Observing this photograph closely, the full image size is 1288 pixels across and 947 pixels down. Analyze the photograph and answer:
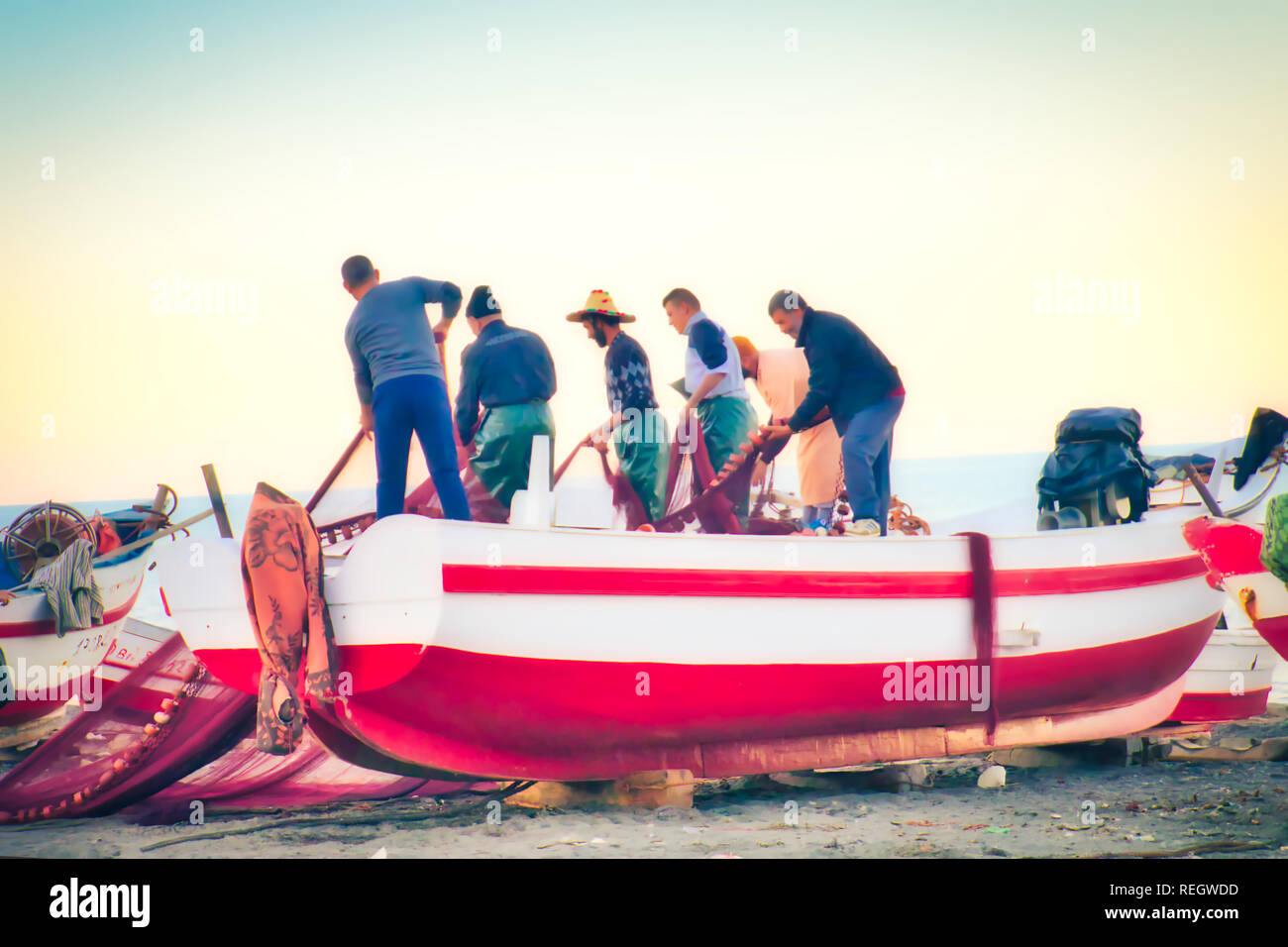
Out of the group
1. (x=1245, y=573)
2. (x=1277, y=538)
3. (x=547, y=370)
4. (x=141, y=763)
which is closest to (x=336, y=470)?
(x=547, y=370)

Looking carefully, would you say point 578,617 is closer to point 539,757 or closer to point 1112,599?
point 539,757

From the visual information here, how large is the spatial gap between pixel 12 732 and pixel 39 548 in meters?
1.52

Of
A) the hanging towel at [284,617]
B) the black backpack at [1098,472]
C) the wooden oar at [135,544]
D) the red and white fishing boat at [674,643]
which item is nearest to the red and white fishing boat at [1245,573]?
the black backpack at [1098,472]

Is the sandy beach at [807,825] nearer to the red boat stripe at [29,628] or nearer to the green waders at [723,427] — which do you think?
the green waders at [723,427]

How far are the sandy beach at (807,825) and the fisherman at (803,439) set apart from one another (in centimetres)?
176

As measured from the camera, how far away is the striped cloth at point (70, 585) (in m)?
8.89

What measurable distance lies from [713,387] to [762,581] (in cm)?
155

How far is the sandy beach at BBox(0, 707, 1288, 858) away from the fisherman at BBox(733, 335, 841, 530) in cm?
176

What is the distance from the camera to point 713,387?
6.37m

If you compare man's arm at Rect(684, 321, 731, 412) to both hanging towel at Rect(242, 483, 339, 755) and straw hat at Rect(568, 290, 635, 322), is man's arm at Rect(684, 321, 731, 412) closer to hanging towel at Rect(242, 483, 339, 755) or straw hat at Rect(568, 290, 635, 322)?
straw hat at Rect(568, 290, 635, 322)

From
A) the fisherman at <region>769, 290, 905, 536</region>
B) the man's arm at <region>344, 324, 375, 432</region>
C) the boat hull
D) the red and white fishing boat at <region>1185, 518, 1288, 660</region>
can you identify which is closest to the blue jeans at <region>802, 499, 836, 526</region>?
the fisherman at <region>769, 290, 905, 536</region>

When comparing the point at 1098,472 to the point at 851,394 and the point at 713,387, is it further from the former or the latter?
the point at 713,387

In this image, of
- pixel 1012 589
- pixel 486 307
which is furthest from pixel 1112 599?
pixel 486 307

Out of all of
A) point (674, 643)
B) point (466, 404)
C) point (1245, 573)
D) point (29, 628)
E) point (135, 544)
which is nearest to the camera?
point (674, 643)
